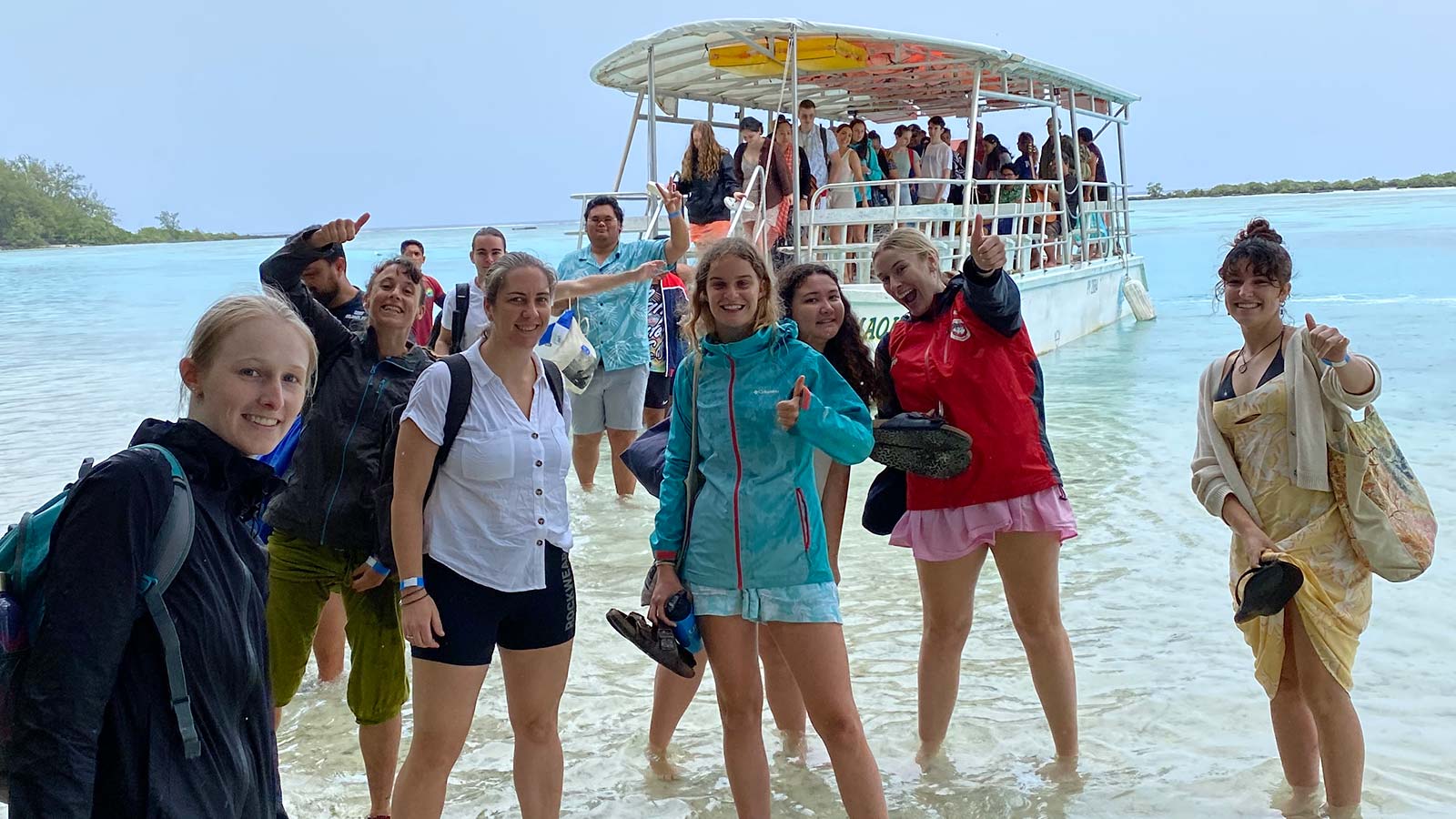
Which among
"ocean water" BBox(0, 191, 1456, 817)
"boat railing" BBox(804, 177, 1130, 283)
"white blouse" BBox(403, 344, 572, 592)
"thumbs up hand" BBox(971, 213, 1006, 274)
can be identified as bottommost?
"ocean water" BBox(0, 191, 1456, 817)

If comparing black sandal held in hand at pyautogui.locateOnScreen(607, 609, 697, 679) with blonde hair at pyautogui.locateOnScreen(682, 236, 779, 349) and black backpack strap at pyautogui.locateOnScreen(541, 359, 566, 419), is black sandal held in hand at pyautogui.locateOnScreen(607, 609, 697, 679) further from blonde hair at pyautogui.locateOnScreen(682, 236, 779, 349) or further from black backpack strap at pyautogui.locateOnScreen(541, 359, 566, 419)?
blonde hair at pyautogui.locateOnScreen(682, 236, 779, 349)

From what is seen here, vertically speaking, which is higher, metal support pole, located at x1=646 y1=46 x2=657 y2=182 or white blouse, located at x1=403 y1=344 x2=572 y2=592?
metal support pole, located at x1=646 y1=46 x2=657 y2=182

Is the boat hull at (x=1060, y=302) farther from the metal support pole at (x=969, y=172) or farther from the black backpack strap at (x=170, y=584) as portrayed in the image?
the black backpack strap at (x=170, y=584)

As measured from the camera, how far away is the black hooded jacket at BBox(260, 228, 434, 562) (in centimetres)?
351

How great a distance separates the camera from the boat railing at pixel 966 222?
1146 centimetres

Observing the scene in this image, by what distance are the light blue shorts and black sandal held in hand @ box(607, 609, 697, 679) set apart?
15 centimetres

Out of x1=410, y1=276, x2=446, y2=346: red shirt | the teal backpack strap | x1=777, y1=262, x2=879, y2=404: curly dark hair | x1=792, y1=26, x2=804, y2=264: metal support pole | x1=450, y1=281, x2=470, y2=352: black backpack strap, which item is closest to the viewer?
the teal backpack strap

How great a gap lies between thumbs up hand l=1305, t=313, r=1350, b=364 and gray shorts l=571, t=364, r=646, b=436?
5163 mm

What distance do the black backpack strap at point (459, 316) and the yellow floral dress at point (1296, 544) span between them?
3.39 metres

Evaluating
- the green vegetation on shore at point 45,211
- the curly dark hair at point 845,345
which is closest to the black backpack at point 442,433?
the curly dark hair at point 845,345

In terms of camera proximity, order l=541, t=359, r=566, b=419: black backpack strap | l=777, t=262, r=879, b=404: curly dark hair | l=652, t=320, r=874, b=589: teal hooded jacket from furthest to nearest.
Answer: l=777, t=262, r=879, b=404: curly dark hair < l=541, t=359, r=566, b=419: black backpack strap < l=652, t=320, r=874, b=589: teal hooded jacket

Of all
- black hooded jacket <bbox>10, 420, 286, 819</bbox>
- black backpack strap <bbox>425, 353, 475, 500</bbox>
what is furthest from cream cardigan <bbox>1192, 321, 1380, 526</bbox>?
black hooded jacket <bbox>10, 420, 286, 819</bbox>

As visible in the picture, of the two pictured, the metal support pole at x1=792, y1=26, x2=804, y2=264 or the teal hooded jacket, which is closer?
the teal hooded jacket

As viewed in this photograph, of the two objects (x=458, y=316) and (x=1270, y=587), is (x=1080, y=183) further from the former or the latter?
(x=1270, y=587)
